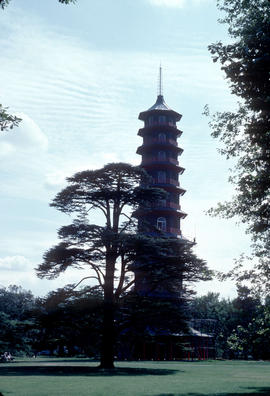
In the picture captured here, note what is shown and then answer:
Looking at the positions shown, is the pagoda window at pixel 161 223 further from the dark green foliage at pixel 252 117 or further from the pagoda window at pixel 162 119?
the dark green foliage at pixel 252 117

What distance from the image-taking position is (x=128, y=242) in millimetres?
27719

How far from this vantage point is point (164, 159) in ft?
167

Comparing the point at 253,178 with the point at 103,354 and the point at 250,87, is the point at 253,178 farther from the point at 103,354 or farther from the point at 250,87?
the point at 103,354

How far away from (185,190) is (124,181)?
21.5m

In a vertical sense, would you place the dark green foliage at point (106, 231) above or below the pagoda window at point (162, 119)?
below

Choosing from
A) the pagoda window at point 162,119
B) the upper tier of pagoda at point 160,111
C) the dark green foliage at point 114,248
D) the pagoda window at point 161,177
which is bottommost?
the dark green foliage at point 114,248

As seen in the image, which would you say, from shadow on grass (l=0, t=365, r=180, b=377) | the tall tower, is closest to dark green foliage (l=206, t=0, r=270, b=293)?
shadow on grass (l=0, t=365, r=180, b=377)

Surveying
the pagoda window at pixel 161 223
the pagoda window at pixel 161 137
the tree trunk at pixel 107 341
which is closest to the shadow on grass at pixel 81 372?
the tree trunk at pixel 107 341

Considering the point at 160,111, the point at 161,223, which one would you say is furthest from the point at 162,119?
the point at 161,223

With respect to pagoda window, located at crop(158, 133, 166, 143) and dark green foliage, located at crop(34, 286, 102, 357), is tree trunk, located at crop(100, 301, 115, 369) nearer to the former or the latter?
dark green foliage, located at crop(34, 286, 102, 357)

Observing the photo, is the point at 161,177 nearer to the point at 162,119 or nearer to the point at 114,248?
the point at 162,119

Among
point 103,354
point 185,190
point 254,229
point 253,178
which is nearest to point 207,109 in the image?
point 253,178

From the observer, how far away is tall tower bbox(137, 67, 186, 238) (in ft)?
162

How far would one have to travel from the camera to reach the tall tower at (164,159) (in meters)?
49.2
